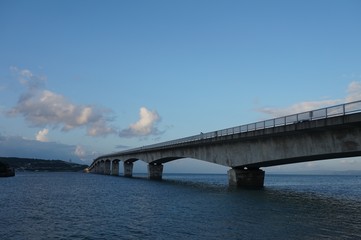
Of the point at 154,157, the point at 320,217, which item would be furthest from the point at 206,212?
the point at 154,157

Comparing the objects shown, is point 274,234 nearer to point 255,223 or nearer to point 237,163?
point 255,223

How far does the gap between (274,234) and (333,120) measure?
18685 millimetres

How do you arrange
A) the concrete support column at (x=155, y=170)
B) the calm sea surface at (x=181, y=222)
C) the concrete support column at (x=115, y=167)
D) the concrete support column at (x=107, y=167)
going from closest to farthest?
1. the calm sea surface at (x=181, y=222)
2. the concrete support column at (x=155, y=170)
3. the concrete support column at (x=115, y=167)
4. the concrete support column at (x=107, y=167)

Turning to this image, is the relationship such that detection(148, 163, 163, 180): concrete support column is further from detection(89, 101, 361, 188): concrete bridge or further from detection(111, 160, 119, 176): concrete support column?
detection(111, 160, 119, 176): concrete support column

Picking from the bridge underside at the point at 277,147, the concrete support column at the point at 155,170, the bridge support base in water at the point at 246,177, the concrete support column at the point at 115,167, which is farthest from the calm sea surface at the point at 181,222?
the concrete support column at the point at 115,167

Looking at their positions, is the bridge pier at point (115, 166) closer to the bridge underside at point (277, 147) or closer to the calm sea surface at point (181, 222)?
the bridge underside at point (277, 147)

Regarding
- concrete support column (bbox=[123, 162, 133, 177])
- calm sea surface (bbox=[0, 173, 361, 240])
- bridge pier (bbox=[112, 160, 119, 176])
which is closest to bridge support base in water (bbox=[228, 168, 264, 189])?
calm sea surface (bbox=[0, 173, 361, 240])

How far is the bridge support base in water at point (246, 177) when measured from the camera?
183 feet

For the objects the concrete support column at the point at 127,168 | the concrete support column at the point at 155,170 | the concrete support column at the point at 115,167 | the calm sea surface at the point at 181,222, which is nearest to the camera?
the calm sea surface at the point at 181,222

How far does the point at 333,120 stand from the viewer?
3556cm

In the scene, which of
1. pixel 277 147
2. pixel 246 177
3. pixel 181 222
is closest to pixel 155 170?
pixel 246 177

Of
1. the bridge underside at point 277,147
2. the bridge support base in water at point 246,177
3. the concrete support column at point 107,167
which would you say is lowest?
the concrete support column at point 107,167

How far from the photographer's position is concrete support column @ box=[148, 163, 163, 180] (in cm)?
10238

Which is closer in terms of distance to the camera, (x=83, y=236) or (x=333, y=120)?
(x=83, y=236)
